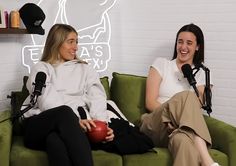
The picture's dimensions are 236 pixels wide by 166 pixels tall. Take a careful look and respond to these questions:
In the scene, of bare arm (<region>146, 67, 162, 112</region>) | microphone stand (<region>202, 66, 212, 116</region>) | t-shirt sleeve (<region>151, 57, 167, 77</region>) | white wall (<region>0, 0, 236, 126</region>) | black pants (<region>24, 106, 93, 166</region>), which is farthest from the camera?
white wall (<region>0, 0, 236, 126</region>)

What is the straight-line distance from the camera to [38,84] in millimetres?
2400

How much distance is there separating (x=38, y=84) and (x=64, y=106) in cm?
25

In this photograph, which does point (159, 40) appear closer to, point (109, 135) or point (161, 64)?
point (161, 64)

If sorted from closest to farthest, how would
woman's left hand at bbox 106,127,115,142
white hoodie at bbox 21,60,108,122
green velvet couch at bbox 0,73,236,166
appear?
green velvet couch at bbox 0,73,236,166 → woman's left hand at bbox 106,127,115,142 → white hoodie at bbox 21,60,108,122

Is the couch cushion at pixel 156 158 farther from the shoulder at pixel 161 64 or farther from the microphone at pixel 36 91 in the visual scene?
the shoulder at pixel 161 64

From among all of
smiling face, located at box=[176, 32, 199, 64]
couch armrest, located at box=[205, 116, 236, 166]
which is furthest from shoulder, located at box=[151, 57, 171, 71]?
couch armrest, located at box=[205, 116, 236, 166]

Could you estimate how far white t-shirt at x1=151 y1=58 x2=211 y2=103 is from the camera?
9.50 ft

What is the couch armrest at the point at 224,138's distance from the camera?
2.42m

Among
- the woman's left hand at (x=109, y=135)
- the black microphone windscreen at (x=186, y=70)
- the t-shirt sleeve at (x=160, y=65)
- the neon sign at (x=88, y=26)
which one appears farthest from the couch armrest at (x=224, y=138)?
the neon sign at (x=88, y=26)

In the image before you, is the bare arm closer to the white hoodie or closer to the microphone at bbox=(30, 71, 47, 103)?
the white hoodie

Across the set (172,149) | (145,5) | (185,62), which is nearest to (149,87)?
(185,62)

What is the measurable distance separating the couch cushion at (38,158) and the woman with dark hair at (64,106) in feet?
0.19

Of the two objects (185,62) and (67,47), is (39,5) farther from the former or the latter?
(185,62)

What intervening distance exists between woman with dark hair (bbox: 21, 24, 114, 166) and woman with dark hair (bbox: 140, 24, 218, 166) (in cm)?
36
